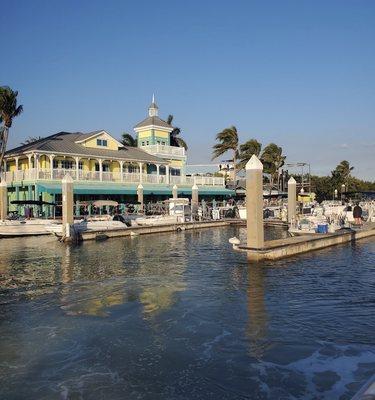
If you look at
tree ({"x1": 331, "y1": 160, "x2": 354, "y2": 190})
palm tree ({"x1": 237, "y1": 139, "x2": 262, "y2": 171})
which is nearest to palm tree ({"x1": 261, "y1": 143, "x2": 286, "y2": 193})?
palm tree ({"x1": 237, "y1": 139, "x2": 262, "y2": 171})

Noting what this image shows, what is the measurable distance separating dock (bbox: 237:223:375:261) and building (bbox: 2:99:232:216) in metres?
21.4

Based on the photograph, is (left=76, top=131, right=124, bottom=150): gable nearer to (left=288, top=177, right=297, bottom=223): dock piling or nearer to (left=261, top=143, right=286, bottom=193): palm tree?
(left=288, top=177, right=297, bottom=223): dock piling

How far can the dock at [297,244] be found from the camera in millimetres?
20375

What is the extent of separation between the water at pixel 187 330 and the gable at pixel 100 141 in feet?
86.1

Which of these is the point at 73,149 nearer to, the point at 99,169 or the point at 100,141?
the point at 99,169

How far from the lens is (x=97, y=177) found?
42.3 m

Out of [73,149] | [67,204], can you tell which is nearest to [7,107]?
[73,149]

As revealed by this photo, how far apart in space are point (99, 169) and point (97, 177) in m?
2.11

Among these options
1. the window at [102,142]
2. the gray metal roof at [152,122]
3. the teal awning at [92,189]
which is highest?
the gray metal roof at [152,122]

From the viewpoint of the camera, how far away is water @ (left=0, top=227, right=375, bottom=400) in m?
8.03

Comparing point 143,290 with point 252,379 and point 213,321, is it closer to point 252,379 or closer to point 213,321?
point 213,321

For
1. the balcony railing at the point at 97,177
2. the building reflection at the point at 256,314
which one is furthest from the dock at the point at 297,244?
the balcony railing at the point at 97,177

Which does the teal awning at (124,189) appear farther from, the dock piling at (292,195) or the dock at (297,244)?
the dock at (297,244)

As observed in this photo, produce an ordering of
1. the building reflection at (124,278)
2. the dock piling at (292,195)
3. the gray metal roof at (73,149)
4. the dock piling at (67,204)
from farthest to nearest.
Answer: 1. the gray metal roof at (73,149)
2. the dock piling at (292,195)
3. the dock piling at (67,204)
4. the building reflection at (124,278)
